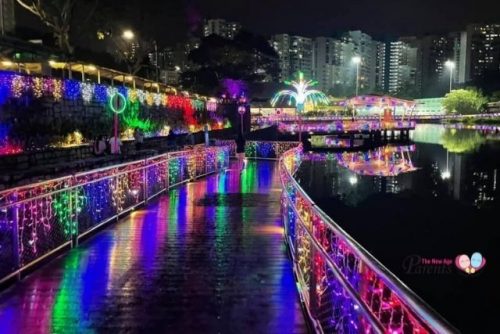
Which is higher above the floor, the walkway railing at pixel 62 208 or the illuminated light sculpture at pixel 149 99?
the illuminated light sculpture at pixel 149 99

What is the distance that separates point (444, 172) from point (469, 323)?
22.9 meters

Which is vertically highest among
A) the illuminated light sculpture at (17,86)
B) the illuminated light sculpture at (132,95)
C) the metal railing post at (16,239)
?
the illuminated light sculpture at (132,95)

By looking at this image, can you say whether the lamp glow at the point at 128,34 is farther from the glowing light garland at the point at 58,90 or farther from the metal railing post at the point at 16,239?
the metal railing post at the point at 16,239

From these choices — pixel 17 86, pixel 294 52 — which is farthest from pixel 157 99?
pixel 294 52

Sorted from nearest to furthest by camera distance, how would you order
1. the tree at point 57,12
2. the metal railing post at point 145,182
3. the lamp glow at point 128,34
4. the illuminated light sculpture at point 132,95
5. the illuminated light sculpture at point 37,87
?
1. the metal railing post at point 145,182
2. the illuminated light sculpture at point 37,87
3. the illuminated light sculpture at point 132,95
4. the tree at point 57,12
5. the lamp glow at point 128,34

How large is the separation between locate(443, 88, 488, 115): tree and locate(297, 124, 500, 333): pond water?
52.1 metres

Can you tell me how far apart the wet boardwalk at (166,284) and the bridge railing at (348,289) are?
44 centimetres

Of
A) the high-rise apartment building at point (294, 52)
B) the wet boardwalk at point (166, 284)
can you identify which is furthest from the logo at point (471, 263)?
the high-rise apartment building at point (294, 52)

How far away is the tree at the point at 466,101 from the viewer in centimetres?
8662

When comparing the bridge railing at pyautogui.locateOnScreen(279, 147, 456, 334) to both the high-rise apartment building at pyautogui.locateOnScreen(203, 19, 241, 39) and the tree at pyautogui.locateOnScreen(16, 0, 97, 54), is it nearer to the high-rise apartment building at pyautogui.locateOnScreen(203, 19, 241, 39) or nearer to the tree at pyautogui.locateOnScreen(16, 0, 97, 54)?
the tree at pyautogui.locateOnScreen(16, 0, 97, 54)

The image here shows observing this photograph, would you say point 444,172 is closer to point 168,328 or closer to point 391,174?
point 391,174

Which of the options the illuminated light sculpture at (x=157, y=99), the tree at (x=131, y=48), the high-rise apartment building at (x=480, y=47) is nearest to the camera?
the illuminated light sculpture at (x=157, y=99)

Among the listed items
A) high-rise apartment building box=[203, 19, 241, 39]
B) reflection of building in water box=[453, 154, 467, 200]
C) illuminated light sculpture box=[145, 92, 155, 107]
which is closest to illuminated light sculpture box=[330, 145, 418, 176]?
reflection of building in water box=[453, 154, 467, 200]

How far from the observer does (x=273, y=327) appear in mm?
4910
